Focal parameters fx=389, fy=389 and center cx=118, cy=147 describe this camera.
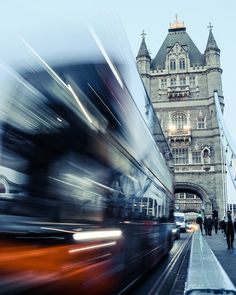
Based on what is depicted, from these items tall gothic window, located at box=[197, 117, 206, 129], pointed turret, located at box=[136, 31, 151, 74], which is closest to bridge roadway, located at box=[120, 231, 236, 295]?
tall gothic window, located at box=[197, 117, 206, 129]

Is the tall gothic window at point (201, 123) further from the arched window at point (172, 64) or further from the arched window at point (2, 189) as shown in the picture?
the arched window at point (2, 189)

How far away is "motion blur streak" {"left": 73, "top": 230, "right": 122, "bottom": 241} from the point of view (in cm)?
313

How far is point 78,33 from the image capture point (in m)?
3.48

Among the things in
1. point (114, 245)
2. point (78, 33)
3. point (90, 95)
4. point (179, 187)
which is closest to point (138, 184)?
point (114, 245)

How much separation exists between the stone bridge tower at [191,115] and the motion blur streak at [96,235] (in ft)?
128

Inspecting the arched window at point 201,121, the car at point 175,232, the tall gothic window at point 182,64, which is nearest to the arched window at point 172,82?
the tall gothic window at point 182,64

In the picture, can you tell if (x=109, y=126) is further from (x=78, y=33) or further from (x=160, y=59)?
(x=160, y=59)

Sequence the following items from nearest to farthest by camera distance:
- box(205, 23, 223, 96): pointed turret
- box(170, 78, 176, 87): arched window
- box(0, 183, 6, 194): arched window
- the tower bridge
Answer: box(0, 183, 6, 194): arched window, the tower bridge, box(205, 23, 223, 96): pointed turret, box(170, 78, 176, 87): arched window

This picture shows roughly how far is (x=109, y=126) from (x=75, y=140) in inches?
34.0

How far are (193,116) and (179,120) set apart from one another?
172cm

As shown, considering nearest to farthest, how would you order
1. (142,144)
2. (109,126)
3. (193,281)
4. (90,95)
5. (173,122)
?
(193,281), (90,95), (109,126), (142,144), (173,122)

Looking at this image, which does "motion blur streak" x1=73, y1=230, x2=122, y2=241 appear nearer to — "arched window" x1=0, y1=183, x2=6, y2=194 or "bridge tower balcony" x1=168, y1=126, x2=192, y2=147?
"arched window" x1=0, y1=183, x2=6, y2=194

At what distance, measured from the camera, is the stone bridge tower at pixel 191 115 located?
144ft

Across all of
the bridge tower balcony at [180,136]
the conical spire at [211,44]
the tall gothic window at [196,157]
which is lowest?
the tall gothic window at [196,157]
